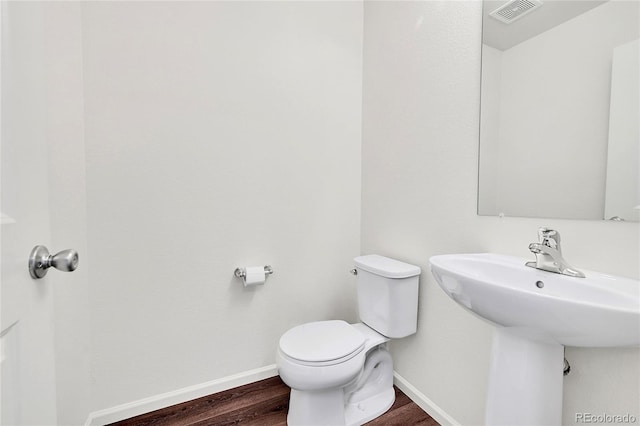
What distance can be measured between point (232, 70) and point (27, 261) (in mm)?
1335

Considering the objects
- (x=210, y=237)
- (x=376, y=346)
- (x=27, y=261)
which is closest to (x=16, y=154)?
(x=27, y=261)

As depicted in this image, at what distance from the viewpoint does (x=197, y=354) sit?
4.98 feet

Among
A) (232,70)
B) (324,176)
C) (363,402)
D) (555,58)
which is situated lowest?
(363,402)

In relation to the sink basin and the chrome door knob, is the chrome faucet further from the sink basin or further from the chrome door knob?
the chrome door knob

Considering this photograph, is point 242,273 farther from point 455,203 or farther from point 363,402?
point 455,203

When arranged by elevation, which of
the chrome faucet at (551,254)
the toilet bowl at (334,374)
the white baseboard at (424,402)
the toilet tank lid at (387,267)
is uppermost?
the chrome faucet at (551,254)

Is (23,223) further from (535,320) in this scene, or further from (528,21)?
(528,21)

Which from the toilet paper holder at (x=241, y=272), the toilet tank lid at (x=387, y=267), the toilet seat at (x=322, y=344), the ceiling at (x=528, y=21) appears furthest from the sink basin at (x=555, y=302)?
the toilet paper holder at (x=241, y=272)

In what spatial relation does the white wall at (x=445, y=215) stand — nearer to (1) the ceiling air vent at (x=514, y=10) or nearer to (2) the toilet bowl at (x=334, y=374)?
(1) the ceiling air vent at (x=514, y=10)

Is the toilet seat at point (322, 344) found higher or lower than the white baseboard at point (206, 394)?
higher

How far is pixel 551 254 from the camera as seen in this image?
2.72 ft

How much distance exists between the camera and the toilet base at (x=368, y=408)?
1354 mm

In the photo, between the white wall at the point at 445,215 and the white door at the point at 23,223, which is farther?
the white wall at the point at 445,215

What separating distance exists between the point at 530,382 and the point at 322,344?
744 mm
